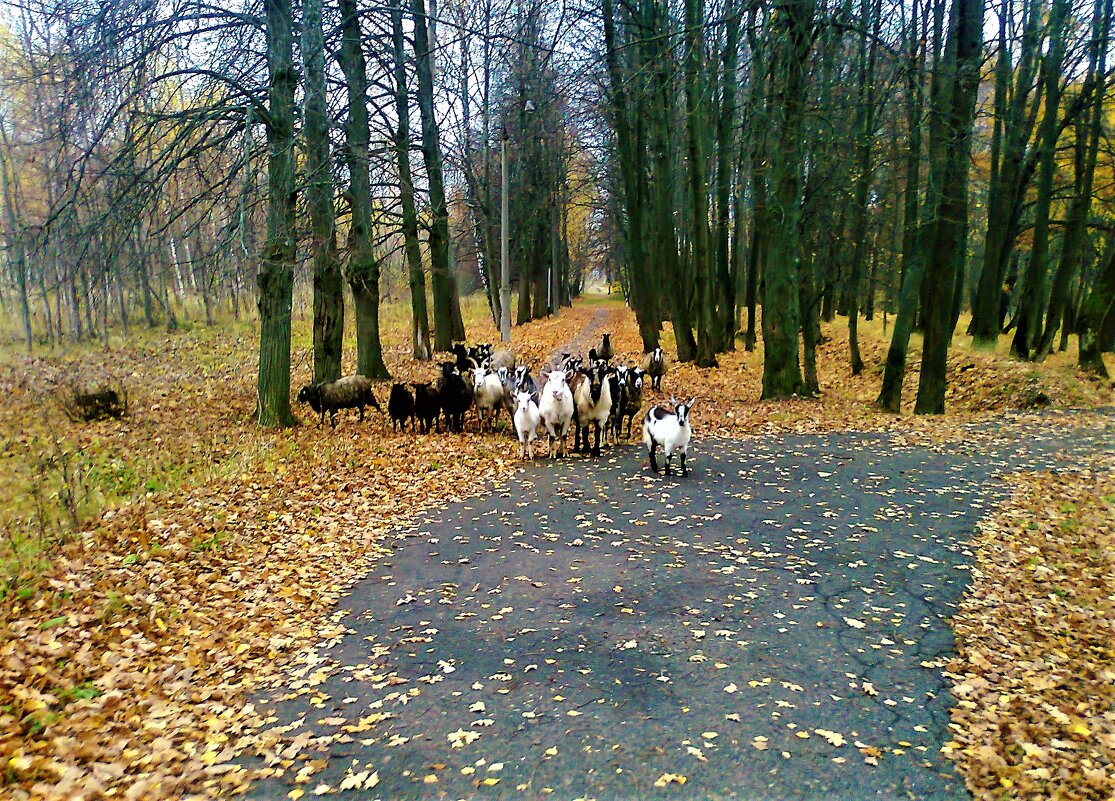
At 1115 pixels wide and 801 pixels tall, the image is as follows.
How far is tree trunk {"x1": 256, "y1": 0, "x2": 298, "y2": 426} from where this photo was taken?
38.4ft

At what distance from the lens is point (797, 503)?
9.76 meters

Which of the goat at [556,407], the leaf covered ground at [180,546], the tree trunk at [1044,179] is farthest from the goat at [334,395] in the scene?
the tree trunk at [1044,179]

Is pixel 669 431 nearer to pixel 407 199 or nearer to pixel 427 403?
pixel 427 403

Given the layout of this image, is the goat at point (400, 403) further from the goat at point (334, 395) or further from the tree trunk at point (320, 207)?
the tree trunk at point (320, 207)

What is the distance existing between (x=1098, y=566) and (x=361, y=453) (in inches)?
409

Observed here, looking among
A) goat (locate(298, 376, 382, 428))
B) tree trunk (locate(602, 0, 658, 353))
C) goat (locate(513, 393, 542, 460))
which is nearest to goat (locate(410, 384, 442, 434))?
goat (locate(298, 376, 382, 428))

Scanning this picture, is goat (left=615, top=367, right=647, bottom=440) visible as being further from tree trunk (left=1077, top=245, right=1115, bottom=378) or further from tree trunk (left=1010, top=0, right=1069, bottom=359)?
tree trunk (left=1077, top=245, right=1115, bottom=378)

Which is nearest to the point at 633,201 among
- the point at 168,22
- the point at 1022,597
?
the point at 168,22

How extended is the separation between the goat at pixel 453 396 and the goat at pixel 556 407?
7.76ft

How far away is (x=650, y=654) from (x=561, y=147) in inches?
1160

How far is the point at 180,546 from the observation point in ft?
24.1

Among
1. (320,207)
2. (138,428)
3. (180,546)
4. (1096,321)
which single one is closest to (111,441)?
(138,428)

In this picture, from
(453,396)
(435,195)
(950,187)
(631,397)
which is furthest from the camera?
(435,195)

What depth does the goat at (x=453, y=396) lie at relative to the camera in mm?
14742
